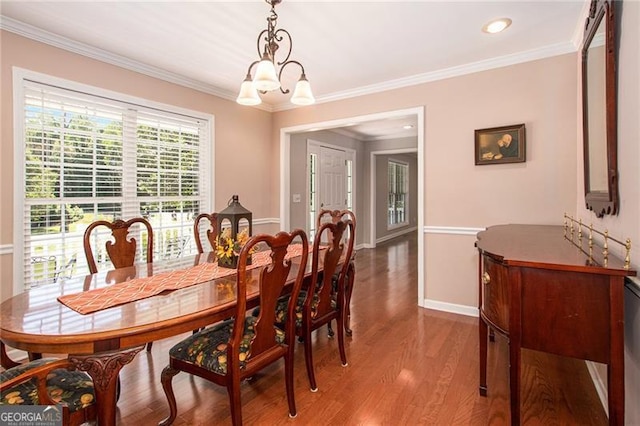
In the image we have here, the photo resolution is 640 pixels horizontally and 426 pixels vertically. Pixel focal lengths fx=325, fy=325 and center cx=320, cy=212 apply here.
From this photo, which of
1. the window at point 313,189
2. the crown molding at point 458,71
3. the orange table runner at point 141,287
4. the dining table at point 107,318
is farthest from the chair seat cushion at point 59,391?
the window at point 313,189

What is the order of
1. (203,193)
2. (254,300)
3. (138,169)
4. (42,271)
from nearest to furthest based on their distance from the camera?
(254,300)
(42,271)
(138,169)
(203,193)

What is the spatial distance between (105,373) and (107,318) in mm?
206

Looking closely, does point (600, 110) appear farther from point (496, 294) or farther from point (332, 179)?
point (332, 179)

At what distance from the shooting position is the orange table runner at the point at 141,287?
147 centimetres

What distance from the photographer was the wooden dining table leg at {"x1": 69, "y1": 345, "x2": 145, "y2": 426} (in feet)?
3.91

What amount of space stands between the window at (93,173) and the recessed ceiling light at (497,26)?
3009 millimetres

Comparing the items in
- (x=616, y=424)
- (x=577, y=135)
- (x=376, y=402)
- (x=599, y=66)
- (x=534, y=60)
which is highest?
(x=534, y=60)

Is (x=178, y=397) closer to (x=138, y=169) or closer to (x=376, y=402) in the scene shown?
(x=376, y=402)

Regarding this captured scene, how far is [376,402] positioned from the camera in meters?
1.92

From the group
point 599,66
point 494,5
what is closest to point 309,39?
point 494,5

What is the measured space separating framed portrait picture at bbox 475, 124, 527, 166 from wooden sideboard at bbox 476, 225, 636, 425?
5.39ft

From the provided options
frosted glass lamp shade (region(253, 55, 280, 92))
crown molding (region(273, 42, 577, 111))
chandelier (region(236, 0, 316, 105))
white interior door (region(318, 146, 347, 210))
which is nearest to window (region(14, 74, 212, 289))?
chandelier (region(236, 0, 316, 105))

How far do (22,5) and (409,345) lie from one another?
375cm

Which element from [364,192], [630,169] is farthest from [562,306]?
[364,192]
